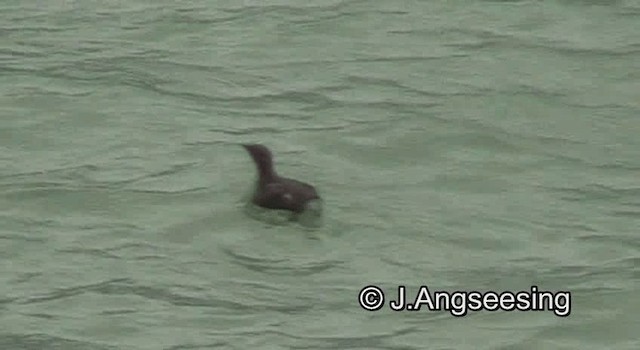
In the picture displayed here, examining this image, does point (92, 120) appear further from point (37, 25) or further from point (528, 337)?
point (528, 337)

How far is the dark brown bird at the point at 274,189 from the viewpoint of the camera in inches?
517

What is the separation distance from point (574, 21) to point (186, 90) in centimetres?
279

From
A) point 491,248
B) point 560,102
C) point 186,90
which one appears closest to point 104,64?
point 186,90

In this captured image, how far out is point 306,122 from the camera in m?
14.8
